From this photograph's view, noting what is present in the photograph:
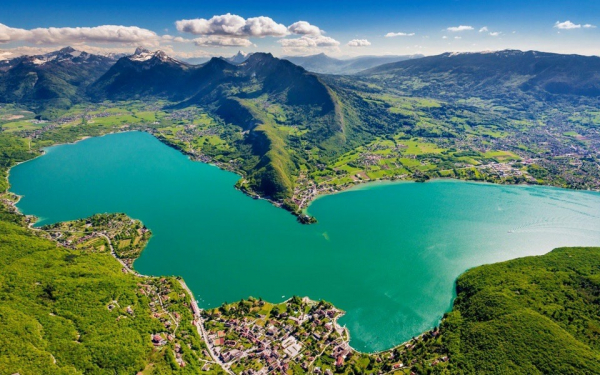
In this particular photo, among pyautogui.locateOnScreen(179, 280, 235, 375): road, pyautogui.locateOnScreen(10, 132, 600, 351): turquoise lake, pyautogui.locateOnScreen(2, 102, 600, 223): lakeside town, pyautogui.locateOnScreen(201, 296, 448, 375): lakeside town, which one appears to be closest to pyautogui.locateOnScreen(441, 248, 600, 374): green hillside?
pyautogui.locateOnScreen(201, 296, 448, 375): lakeside town

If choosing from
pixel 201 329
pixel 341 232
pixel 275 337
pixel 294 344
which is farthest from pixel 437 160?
pixel 201 329

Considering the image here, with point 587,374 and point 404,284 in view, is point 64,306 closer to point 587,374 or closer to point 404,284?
point 404,284

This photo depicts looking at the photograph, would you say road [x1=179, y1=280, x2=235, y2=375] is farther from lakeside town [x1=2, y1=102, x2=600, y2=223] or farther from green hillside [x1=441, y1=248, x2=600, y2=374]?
lakeside town [x1=2, y1=102, x2=600, y2=223]

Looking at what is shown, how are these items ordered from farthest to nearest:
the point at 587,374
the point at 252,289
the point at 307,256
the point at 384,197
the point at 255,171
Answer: the point at 255,171 → the point at 384,197 → the point at 307,256 → the point at 252,289 → the point at 587,374

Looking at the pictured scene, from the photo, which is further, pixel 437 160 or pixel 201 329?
pixel 437 160

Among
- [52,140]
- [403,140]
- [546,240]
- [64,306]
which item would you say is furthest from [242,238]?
[52,140]

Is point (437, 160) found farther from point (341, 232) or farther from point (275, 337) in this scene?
point (275, 337)

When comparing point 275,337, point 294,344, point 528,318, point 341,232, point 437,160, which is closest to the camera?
point 294,344

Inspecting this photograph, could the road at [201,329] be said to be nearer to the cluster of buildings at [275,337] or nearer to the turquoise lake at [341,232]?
the cluster of buildings at [275,337]
